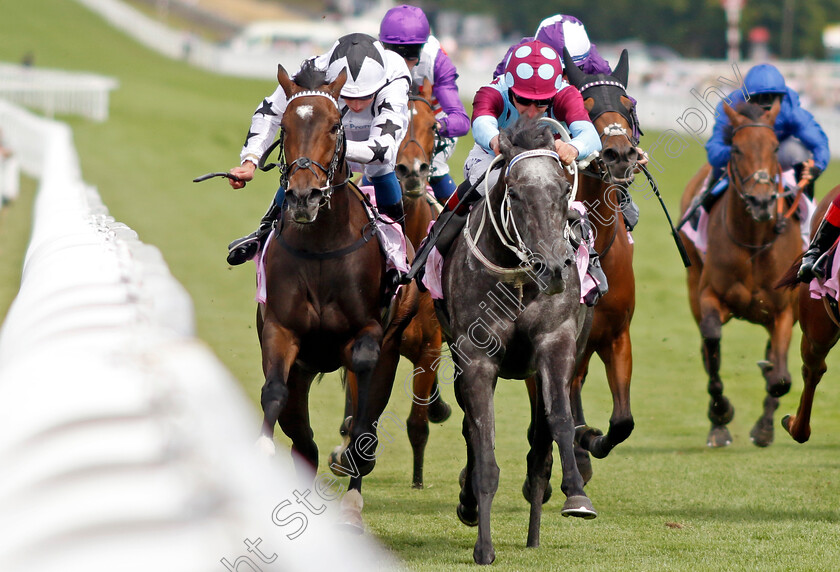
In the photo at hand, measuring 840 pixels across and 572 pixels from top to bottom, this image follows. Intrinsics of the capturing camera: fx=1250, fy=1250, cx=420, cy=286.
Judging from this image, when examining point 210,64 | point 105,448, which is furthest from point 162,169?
point 210,64

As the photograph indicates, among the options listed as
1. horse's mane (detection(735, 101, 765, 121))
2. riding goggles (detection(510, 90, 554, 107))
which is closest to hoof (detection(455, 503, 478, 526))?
riding goggles (detection(510, 90, 554, 107))

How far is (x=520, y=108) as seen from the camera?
20.1 ft

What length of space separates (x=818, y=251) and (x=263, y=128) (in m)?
3.41

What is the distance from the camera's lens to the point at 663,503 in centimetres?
696

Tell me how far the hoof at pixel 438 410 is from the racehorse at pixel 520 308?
2284 mm

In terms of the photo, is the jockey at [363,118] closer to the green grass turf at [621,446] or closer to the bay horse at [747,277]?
the green grass turf at [621,446]

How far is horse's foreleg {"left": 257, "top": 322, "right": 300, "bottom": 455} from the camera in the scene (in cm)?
557

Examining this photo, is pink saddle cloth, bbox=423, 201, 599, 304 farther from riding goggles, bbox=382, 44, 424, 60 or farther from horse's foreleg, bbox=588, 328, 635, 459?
riding goggles, bbox=382, 44, 424, 60

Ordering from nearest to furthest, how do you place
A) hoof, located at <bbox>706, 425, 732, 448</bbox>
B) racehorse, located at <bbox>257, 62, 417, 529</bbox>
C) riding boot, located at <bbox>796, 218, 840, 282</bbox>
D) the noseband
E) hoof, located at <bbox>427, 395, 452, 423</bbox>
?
racehorse, located at <bbox>257, 62, 417, 529</bbox> → riding boot, located at <bbox>796, 218, 840, 282</bbox> → hoof, located at <bbox>427, 395, 452, 423</bbox> → the noseband → hoof, located at <bbox>706, 425, 732, 448</bbox>

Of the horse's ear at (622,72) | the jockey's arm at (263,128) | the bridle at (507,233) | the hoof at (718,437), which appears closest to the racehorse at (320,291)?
the jockey's arm at (263,128)

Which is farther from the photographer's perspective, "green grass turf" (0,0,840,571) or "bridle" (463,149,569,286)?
"green grass turf" (0,0,840,571)

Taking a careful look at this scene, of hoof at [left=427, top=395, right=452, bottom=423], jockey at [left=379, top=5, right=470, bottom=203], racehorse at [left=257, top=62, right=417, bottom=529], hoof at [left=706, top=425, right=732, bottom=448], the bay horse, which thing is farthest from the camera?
hoof at [left=706, top=425, right=732, bottom=448]

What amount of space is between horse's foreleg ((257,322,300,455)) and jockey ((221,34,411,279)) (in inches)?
26.8

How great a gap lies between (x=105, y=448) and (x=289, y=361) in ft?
12.1
